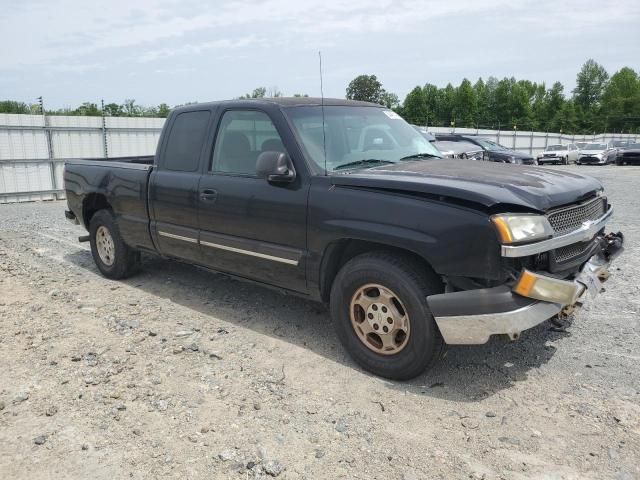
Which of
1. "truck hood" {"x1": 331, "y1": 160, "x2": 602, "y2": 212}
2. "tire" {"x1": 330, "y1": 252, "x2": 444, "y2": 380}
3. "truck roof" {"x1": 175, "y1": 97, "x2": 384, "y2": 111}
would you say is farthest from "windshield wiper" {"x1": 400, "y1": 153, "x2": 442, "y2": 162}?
"tire" {"x1": 330, "y1": 252, "x2": 444, "y2": 380}

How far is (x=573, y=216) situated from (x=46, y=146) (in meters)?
14.0

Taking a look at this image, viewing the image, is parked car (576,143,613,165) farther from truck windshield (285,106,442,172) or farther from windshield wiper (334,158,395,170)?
windshield wiper (334,158,395,170)

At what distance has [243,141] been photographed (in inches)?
183

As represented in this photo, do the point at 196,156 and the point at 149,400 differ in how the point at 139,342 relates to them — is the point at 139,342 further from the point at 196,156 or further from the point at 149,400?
the point at 196,156

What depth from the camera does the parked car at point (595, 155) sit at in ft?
99.8

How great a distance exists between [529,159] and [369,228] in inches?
814

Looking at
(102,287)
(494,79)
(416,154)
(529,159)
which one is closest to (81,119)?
(102,287)

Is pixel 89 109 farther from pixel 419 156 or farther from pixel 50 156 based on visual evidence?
pixel 419 156

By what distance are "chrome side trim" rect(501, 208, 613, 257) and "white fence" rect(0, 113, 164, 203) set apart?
13.9 m

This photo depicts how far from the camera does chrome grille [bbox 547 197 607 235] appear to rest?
3418 millimetres

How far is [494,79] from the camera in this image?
107500mm

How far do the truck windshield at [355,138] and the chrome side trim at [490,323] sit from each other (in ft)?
4.96

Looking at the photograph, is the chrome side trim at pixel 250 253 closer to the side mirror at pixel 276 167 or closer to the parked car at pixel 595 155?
the side mirror at pixel 276 167

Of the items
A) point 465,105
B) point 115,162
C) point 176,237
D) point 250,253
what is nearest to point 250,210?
point 250,253
